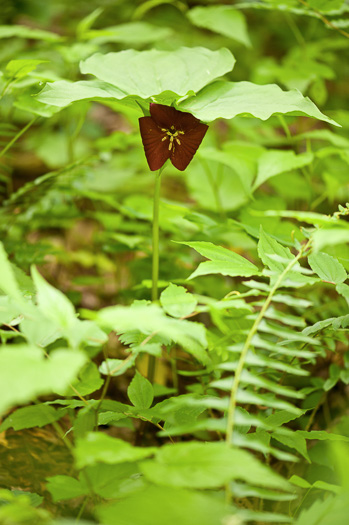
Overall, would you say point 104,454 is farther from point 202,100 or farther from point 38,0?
point 38,0

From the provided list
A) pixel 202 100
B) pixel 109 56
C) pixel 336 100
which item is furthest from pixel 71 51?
pixel 336 100

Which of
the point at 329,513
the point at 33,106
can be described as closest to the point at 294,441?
the point at 329,513

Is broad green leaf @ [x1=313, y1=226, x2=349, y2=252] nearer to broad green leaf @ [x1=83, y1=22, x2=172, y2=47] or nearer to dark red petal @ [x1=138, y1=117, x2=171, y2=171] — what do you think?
dark red petal @ [x1=138, y1=117, x2=171, y2=171]

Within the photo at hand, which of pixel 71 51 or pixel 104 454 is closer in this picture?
pixel 104 454

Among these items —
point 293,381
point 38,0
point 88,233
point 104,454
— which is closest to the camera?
point 104,454

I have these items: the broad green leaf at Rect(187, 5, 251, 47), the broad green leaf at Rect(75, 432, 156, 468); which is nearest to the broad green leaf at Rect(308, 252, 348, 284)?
the broad green leaf at Rect(75, 432, 156, 468)

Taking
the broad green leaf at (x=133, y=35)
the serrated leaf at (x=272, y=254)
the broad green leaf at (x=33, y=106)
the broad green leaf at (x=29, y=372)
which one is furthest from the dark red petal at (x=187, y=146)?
the broad green leaf at (x=133, y=35)

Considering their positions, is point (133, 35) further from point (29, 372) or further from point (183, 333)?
point (29, 372)

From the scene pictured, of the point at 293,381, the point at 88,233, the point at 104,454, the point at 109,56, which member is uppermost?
the point at 109,56
